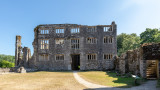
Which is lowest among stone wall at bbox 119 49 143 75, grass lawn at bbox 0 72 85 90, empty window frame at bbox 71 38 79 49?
grass lawn at bbox 0 72 85 90

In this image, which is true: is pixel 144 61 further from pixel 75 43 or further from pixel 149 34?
pixel 149 34

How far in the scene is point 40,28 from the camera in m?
27.6

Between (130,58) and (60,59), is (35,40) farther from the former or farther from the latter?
(130,58)

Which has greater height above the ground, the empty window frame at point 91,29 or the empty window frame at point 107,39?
the empty window frame at point 91,29

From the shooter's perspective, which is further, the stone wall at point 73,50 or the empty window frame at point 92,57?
the empty window frame at point 92,57

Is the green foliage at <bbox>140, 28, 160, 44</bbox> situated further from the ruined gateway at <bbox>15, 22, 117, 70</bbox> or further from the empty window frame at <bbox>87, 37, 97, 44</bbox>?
the empty window frame at <bbox>87, 37, 97, 44</bbox>

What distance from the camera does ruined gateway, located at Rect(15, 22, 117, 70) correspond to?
26.5m

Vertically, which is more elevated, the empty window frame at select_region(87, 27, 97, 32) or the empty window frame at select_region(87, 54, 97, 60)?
the empty window frame at select_region(87, 27, 97, 32)

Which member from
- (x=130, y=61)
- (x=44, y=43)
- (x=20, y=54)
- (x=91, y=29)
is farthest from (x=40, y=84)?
(x=20, y=54)

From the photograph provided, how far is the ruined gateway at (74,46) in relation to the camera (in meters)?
26.5

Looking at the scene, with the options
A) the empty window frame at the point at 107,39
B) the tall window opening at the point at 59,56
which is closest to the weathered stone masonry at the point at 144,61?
the empty window frame at the point at 107,39

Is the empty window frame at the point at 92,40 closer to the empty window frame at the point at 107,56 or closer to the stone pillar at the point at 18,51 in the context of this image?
the empty window frame at the point at 107,56

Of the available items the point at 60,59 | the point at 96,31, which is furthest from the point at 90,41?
the point at 60,59

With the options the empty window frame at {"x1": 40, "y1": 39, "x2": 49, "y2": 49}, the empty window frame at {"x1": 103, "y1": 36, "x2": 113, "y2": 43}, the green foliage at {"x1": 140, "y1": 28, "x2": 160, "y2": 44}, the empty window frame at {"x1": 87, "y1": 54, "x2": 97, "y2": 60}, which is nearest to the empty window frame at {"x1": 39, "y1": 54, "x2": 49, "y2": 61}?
the empty window frame at {"x1": 40, "y1": 39, "x2": 49, "y2": 49}
